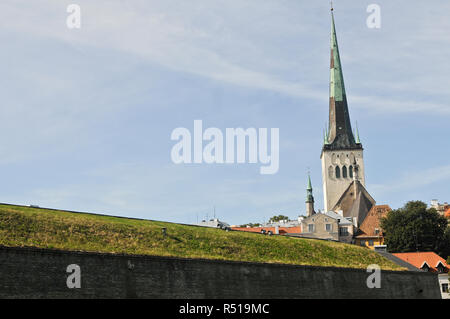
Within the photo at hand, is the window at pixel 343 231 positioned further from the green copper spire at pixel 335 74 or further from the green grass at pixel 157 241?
the green copper spire at pixel 335 74

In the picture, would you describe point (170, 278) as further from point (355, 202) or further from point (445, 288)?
Answer: point (355, 202)

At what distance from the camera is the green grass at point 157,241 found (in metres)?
35.6


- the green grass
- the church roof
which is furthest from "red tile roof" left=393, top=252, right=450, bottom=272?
the church roof

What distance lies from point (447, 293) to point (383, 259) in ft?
34.4

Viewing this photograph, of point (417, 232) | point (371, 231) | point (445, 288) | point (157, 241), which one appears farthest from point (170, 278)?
point (371, 231)

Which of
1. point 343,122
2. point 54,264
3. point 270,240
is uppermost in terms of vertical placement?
point 343,122

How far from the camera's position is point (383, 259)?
2237 inches

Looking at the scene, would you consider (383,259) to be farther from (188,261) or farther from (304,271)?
(188,261)

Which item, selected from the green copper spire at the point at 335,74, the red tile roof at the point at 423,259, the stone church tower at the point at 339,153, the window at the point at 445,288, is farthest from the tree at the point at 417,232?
the green copper spire at the point at 335,74

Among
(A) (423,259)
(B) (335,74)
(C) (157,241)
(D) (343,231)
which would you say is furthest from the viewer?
(B) (335,74)

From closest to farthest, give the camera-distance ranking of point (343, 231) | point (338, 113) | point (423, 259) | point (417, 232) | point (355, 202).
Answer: point (423, 259) → point (417, 232) → point (343, 231) → point (355, 202) → point (338, 113)

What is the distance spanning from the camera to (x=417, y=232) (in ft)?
233

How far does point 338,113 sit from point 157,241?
8189cm
